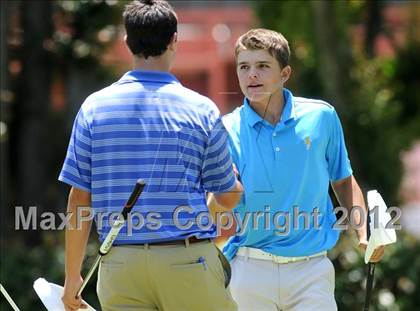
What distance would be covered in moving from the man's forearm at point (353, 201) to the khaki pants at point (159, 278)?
1.19 meters

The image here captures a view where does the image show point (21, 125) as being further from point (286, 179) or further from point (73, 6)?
point (286, 179)

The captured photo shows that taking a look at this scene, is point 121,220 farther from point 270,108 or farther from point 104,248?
point 270,108

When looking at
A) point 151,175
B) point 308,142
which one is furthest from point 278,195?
point 151,175

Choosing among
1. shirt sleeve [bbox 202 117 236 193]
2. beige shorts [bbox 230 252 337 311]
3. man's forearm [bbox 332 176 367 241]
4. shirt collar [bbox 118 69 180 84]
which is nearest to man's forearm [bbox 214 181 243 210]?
shirt sleeve [bbox 202 117 236 193]

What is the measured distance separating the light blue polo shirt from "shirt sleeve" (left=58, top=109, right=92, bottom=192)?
3.27ft

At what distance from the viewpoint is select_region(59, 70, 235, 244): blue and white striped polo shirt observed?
4281 mm

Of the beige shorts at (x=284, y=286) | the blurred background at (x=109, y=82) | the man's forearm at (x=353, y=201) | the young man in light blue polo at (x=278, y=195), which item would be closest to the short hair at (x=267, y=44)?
the young man in light blue polo at (x=278, y=195)

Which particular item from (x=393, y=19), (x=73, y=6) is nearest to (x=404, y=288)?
(x=73, y=6)

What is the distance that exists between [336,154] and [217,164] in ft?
3.63

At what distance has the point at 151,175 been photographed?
4.28 meters

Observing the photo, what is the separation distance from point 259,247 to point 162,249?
3.25 feet

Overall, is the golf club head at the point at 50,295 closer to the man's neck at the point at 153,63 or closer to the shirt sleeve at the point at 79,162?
the shirt sleeve at the point at 79,162

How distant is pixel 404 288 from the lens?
28.0 ft

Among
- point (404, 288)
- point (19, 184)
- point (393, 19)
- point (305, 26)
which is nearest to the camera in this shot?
point (404, 288)
